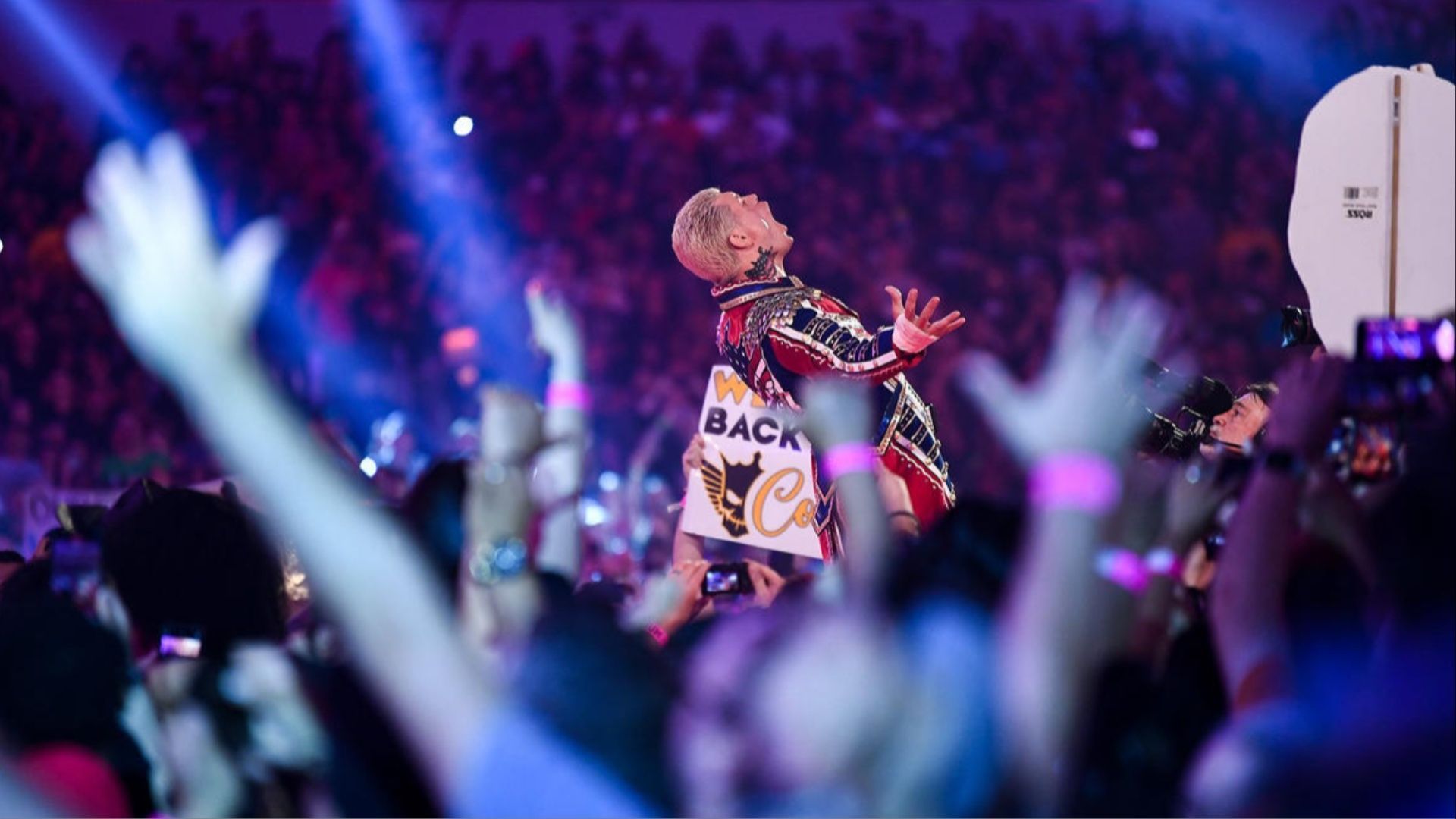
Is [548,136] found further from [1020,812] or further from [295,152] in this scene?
[1020,812]

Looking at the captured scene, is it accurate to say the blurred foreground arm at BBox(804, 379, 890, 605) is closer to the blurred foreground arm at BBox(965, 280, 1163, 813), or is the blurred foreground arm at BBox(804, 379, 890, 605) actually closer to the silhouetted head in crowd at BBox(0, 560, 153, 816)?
the blurred foreground arm at BBox(965, 280, 1163, 813)

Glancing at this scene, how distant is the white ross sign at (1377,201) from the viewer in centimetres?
366

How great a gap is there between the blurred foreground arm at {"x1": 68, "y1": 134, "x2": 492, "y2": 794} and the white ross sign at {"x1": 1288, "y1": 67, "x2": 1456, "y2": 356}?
2.57 metres

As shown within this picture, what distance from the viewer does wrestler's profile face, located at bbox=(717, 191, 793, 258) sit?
497 cm

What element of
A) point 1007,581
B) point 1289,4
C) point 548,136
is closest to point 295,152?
point 548,136

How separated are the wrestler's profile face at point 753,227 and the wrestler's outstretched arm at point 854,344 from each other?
37 cm

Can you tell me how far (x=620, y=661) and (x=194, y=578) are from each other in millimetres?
877

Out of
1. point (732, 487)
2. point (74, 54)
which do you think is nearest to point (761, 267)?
point (732, 487)

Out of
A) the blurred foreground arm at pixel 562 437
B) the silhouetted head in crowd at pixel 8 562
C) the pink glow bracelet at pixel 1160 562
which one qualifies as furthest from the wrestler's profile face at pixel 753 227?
the pink glow bracelet at pixel 1160 562

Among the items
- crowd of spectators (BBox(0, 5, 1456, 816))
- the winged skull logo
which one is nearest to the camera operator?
the winged skull logo

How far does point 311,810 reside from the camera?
2.37m

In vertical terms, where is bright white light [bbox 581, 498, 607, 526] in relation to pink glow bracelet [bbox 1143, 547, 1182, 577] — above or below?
below

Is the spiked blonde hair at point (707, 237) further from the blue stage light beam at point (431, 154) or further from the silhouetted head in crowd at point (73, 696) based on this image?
the blue stage light beam at point (431, 154)

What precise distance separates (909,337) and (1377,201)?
4.19 feet
